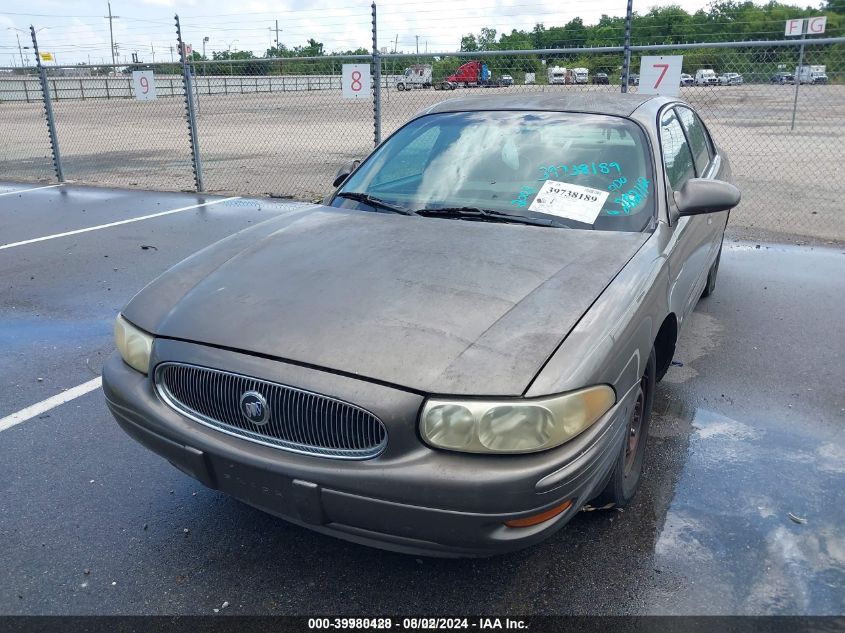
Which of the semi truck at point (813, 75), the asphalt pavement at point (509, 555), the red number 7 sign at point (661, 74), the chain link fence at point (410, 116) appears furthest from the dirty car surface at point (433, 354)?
the semi truck at point (813, 75)

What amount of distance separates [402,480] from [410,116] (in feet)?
43.4

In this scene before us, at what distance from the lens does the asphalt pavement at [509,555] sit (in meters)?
2.41

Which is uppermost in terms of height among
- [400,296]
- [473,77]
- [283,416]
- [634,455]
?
[473,77]

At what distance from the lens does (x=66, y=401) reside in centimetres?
387

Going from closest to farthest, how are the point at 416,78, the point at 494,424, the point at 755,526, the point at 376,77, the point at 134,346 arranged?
1. the point at 494,424
2. the point at 134,346
3. the point at 755,526
4. the point at 376,77
5. the point at 416,78

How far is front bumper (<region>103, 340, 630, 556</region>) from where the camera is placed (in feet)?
6.46

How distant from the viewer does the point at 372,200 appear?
139 inches

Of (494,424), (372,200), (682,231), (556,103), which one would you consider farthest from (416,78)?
(494,424)

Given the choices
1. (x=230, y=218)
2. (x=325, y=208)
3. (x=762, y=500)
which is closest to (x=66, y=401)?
(x=325, y=208)

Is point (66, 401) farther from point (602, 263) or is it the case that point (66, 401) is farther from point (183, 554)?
point (602, 263)

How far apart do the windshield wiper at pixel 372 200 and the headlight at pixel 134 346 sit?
1.35 metres

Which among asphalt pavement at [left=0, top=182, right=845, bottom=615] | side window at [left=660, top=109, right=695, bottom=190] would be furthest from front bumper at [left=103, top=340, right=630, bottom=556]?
side window at [left=660, top=109, right=695, bottom=190]

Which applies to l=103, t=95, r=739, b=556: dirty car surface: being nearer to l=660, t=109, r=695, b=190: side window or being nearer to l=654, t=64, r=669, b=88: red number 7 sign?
l=660, t=109, r=695, b=190: side window

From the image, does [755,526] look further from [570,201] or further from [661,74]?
[661,74]
